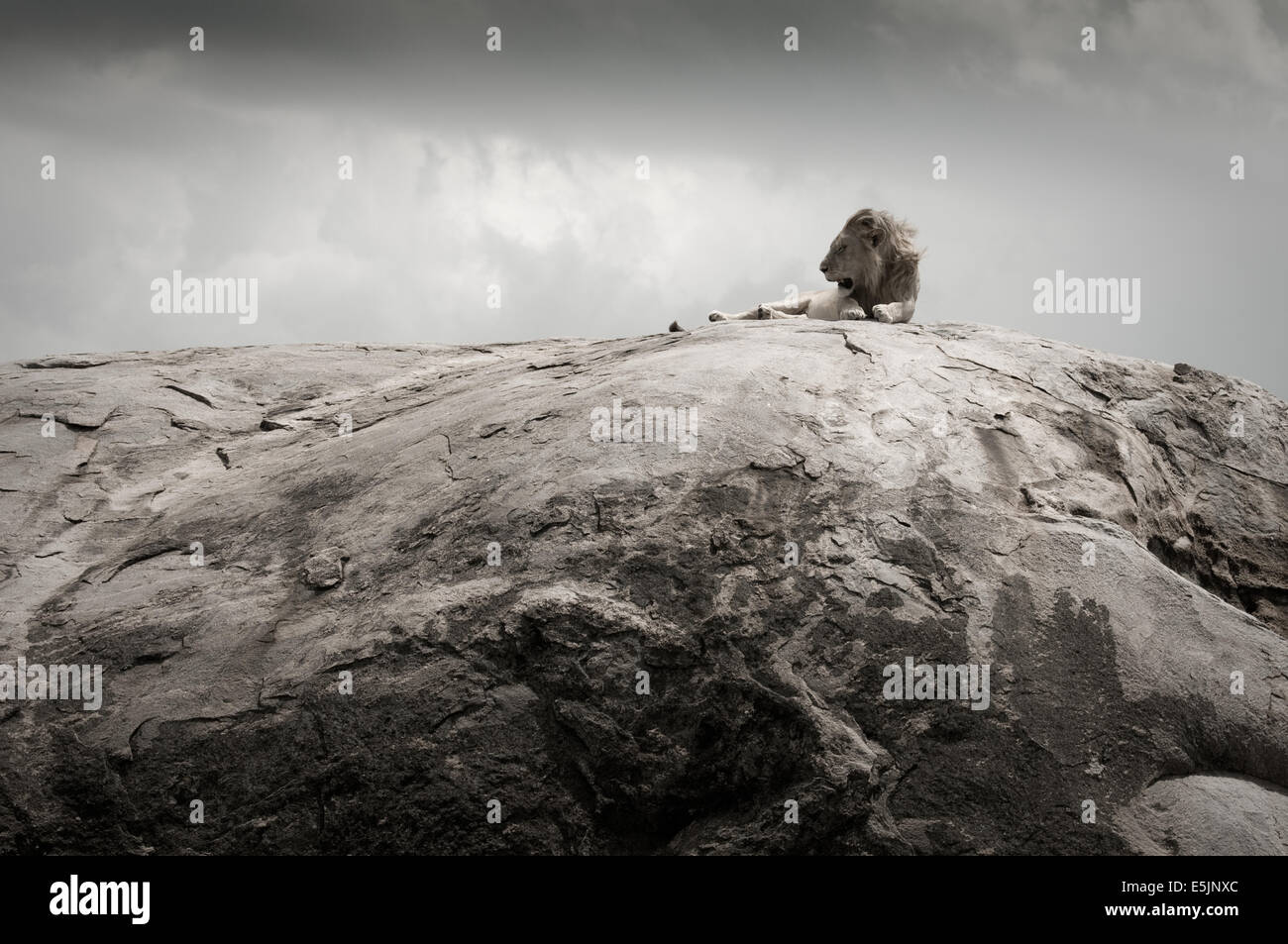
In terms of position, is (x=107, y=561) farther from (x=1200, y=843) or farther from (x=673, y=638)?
(x=1200, y=843)

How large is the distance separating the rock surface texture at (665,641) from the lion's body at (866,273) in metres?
1.88

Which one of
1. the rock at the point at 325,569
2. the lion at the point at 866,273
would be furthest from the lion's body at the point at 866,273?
the rock at the point at 325,569

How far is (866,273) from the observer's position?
8.12 m

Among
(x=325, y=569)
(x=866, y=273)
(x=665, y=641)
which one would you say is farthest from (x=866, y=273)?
(x=325, y=569)

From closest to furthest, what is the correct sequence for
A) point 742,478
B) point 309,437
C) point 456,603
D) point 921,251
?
point 456,603 → point 742,478 → point 309,437 → point 921,251

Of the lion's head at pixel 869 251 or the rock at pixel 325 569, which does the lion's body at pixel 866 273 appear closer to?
the lion's head at pixel 869 251

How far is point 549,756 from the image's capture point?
171 inches

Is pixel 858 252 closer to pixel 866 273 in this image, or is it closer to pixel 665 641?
pixel 866 273

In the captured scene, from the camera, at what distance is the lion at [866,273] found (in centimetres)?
800

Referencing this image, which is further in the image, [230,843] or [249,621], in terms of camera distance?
[249,621]

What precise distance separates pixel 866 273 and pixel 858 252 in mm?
165

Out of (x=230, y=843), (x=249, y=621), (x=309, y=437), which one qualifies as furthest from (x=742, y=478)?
(x=309, y=437)

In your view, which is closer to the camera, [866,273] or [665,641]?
[665,641]
